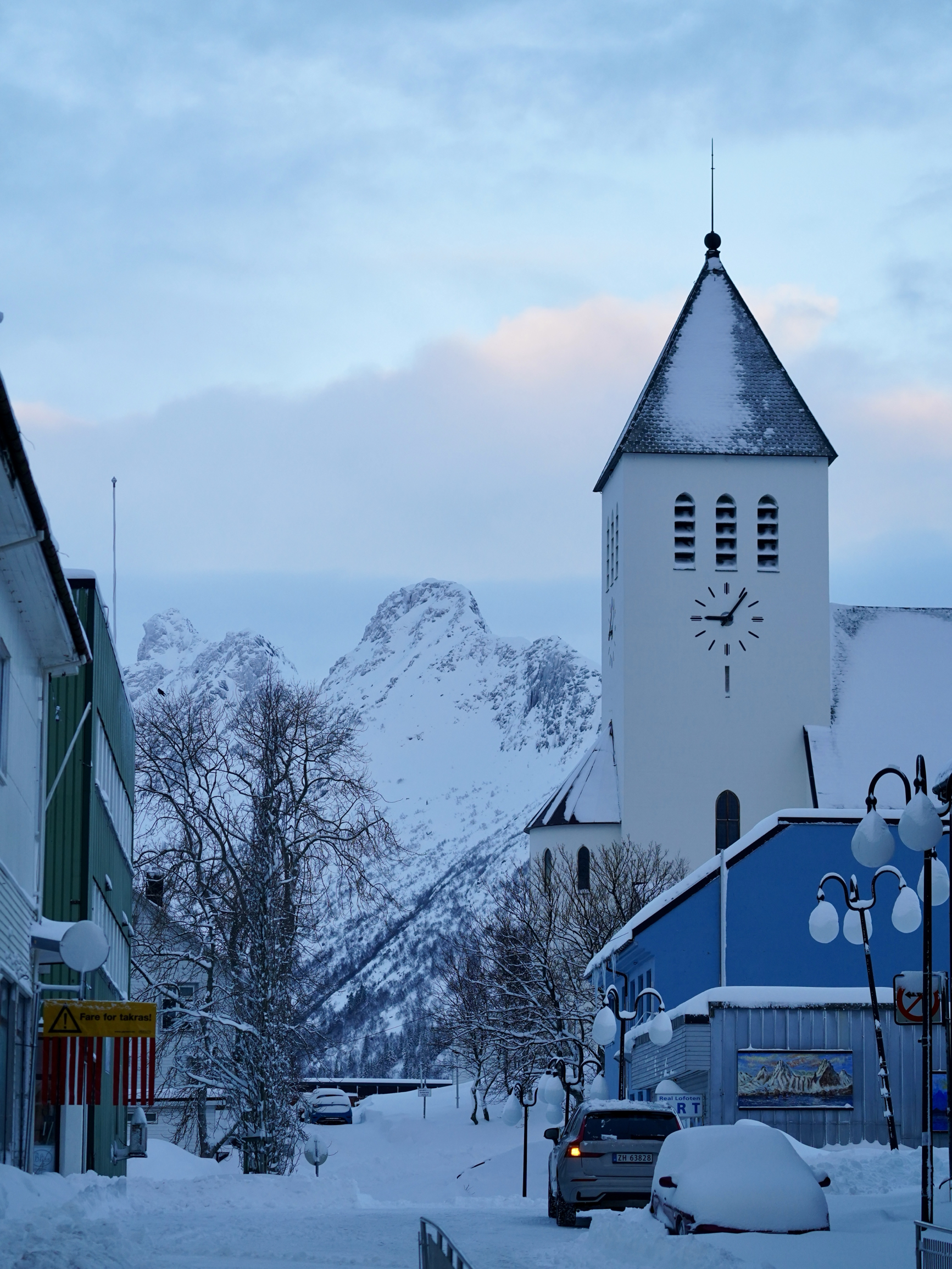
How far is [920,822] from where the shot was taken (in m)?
14.8

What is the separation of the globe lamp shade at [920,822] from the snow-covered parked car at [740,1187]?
2.66 meters

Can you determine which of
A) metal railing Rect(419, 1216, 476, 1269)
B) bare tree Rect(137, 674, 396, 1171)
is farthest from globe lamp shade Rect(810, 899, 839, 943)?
bare tree Rect(137, 674, 396, 1171)

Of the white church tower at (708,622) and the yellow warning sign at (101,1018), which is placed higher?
the white church tower at (708,622)

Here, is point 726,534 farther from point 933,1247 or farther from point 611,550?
point 933,1247

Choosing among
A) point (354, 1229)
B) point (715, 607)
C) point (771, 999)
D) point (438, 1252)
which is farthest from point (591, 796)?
point (438, 1252)

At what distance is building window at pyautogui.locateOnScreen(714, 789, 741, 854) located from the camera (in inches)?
2475

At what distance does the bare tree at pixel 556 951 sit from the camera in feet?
186

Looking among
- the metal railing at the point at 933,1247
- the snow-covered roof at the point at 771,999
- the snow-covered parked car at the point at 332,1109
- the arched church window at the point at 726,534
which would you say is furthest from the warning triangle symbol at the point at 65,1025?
the snow-covered parked car at the point at 332,1109

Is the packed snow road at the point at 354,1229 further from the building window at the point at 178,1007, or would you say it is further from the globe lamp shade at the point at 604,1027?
the building window at the point at 178,1007

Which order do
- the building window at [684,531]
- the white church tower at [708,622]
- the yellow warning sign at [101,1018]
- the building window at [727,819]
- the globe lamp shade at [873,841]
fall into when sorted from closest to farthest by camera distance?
the globe lamp shade at [873,841] < the yellow warning sign at [101,1018] < the building window at [727,819] < the white church tower at [708,622] < the building window at [684,531]

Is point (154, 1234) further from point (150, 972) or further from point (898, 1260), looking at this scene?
point (150, 972)

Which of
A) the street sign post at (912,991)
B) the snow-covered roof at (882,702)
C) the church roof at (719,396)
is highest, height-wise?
the church roof at (719,396)

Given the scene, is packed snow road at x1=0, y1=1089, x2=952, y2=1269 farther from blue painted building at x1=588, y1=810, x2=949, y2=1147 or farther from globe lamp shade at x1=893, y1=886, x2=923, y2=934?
blue painted building at x1=588, y1=810, x2=949, y2=1147

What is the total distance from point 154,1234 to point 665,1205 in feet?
15.0
